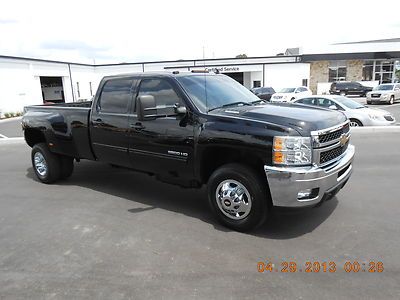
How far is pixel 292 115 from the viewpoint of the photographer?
3.88 meters

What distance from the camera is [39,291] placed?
9.93 ft

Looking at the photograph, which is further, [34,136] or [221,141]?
[34,136]

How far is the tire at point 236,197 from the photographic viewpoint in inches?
149

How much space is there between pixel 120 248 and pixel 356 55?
152 ft

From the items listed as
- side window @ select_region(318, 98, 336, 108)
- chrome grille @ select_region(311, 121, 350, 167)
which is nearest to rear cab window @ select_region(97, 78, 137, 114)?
chrome grille @ select_region(311, 121, 350, 167)

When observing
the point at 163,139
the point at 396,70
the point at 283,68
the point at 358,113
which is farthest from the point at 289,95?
the point at 396,70

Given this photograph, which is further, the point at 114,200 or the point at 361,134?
the point at 361,134

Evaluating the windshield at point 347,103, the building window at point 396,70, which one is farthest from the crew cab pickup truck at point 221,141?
the building window at point 396,70

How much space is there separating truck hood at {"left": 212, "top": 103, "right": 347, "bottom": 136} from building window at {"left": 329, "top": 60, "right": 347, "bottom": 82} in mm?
43971

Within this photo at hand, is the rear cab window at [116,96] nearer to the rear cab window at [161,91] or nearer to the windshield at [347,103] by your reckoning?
the rear cab window at [161,91]

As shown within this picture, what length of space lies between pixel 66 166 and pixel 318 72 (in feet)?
142

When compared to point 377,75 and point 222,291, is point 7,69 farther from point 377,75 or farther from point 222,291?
point 377,75

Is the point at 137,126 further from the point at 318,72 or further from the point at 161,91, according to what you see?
the point at 318,72

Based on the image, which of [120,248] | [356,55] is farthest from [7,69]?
[356,55]
